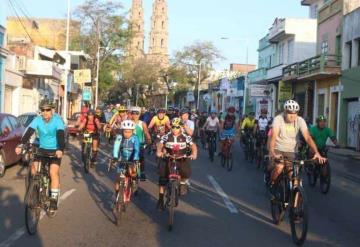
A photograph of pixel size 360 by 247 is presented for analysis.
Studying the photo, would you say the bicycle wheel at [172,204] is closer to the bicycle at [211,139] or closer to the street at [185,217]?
the street at [185,217]

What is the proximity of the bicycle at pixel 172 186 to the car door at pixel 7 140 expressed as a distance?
254 inches

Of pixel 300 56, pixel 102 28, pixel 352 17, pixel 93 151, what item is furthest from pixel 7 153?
pixel 102 28

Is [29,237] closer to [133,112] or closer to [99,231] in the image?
[99,231]

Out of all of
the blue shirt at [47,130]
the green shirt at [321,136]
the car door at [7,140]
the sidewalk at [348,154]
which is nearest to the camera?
the blue shirt at [47,130]

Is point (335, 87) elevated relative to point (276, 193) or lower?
elevated

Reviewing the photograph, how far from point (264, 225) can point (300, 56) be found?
35737mm

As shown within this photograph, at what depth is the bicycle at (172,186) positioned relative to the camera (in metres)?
8.58

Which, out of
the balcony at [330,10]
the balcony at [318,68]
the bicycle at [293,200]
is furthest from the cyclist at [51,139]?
the balcony at [330,10]

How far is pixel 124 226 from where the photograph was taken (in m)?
8.62

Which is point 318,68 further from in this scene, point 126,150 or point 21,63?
point 126,150

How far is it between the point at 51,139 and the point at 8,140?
6374 mm

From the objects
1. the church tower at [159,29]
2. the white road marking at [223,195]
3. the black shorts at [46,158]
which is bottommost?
the white road marking at [223,195]

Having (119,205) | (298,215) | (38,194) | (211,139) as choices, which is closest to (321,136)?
(211,139)

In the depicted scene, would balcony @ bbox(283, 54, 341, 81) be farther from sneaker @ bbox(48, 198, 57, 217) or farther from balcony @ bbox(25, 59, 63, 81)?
sneaker @ bbox(48, 198, 57, 217)
